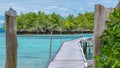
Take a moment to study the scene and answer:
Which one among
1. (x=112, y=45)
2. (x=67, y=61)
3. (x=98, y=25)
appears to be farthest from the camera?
(x=67, y=61)

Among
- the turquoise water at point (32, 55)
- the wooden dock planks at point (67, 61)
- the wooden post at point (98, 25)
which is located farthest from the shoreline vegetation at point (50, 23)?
the wooden post at point (98, 25)

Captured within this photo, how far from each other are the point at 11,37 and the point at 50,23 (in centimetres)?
10257

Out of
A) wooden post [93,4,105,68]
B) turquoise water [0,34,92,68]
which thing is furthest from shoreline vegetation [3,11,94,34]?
wooden post [93,4,105,68]

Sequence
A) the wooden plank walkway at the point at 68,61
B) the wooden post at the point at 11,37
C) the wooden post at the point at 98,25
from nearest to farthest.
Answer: the wooden post at the point at 11,37 → the wooden post at the point at 98,25 → the wooden plank walkway at the point at 68,61

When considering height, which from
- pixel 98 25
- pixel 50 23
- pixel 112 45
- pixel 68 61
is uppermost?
pixel 98 25

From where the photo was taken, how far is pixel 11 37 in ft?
15.0

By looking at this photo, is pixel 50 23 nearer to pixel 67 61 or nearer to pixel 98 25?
pixel 67 61

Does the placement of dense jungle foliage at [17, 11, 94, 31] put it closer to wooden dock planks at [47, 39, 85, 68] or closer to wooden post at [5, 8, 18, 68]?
wooden dock planks at [47, 39, 85, 68]

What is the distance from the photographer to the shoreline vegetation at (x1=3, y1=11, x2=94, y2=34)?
346 ft

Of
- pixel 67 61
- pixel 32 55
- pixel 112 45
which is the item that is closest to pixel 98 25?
pixel 112 45

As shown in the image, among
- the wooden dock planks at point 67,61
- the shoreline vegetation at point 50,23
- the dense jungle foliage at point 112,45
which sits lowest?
the shoreline vegetation at point 50,23

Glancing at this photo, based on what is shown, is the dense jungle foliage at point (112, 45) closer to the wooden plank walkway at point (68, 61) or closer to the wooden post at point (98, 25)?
the wooden post at point (98, 25)

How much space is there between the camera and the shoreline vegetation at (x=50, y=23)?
105569mm

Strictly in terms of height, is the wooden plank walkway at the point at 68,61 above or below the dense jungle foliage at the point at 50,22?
above
